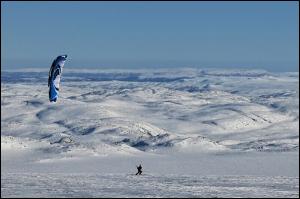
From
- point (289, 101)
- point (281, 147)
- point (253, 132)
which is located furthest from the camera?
point (289, 101)

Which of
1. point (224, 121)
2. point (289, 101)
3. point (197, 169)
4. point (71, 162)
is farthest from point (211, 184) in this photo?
point (289, 101)

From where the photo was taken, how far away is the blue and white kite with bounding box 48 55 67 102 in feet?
112

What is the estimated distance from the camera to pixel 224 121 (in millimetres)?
125750

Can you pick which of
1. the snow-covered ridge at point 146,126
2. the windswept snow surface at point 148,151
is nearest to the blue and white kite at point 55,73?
the windswept snow surface at point 148,151

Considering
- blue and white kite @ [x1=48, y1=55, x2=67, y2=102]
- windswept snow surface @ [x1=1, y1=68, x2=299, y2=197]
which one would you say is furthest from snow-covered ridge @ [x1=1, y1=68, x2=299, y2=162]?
blue and white kite @ [x1=48, y1=55, x2=67, y2=102]

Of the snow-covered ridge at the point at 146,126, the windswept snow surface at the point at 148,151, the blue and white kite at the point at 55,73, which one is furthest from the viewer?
the snow-covered ridge at the point at 146,126

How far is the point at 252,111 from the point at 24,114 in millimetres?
50523

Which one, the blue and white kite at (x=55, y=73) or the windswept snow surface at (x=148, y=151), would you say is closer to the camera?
the windswept snow surface at (x=148, y=151)

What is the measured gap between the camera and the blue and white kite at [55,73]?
112 ft

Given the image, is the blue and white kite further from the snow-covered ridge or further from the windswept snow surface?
the snow-covered ridge

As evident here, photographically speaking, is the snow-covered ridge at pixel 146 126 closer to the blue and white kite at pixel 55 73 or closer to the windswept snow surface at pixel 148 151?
the windswept snow surface at pixel 148 151

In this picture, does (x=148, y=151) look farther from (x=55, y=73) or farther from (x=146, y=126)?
(x=55, y=73)

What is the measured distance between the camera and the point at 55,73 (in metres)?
34.5

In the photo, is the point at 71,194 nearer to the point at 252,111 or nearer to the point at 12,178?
the point at 12,178
